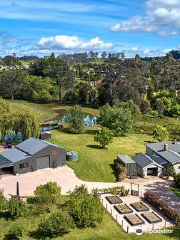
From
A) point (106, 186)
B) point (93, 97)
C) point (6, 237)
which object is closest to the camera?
point (6, 237)

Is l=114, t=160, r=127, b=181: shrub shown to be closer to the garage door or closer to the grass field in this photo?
the garage door

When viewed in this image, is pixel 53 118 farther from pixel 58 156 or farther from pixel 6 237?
pixel 6 237

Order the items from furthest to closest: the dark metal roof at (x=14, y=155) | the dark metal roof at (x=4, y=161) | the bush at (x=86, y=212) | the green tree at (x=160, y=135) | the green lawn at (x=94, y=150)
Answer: the green tree at (x=160, y=135) < the green lawn at (x=94, y=150) < the dark metal roof at (x=14, y=155) < the dark metal roof at (x=4, y=161) < the bush at (x=86, y=212)

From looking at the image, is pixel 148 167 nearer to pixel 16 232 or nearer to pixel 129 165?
pixel 129 165

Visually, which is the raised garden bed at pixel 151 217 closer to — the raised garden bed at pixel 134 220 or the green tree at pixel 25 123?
the raised garden bed at pixel 134 220

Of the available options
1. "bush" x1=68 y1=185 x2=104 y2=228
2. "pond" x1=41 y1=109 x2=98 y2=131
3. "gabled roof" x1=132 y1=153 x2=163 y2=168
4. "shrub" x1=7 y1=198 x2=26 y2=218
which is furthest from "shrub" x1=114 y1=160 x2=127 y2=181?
"pond" x1=41 y1=109 x2=98 y2=131

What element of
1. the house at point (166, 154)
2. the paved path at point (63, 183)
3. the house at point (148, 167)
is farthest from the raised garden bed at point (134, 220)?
the house at point (166, 154)

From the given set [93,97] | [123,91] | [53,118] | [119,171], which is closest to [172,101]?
[123,91]
